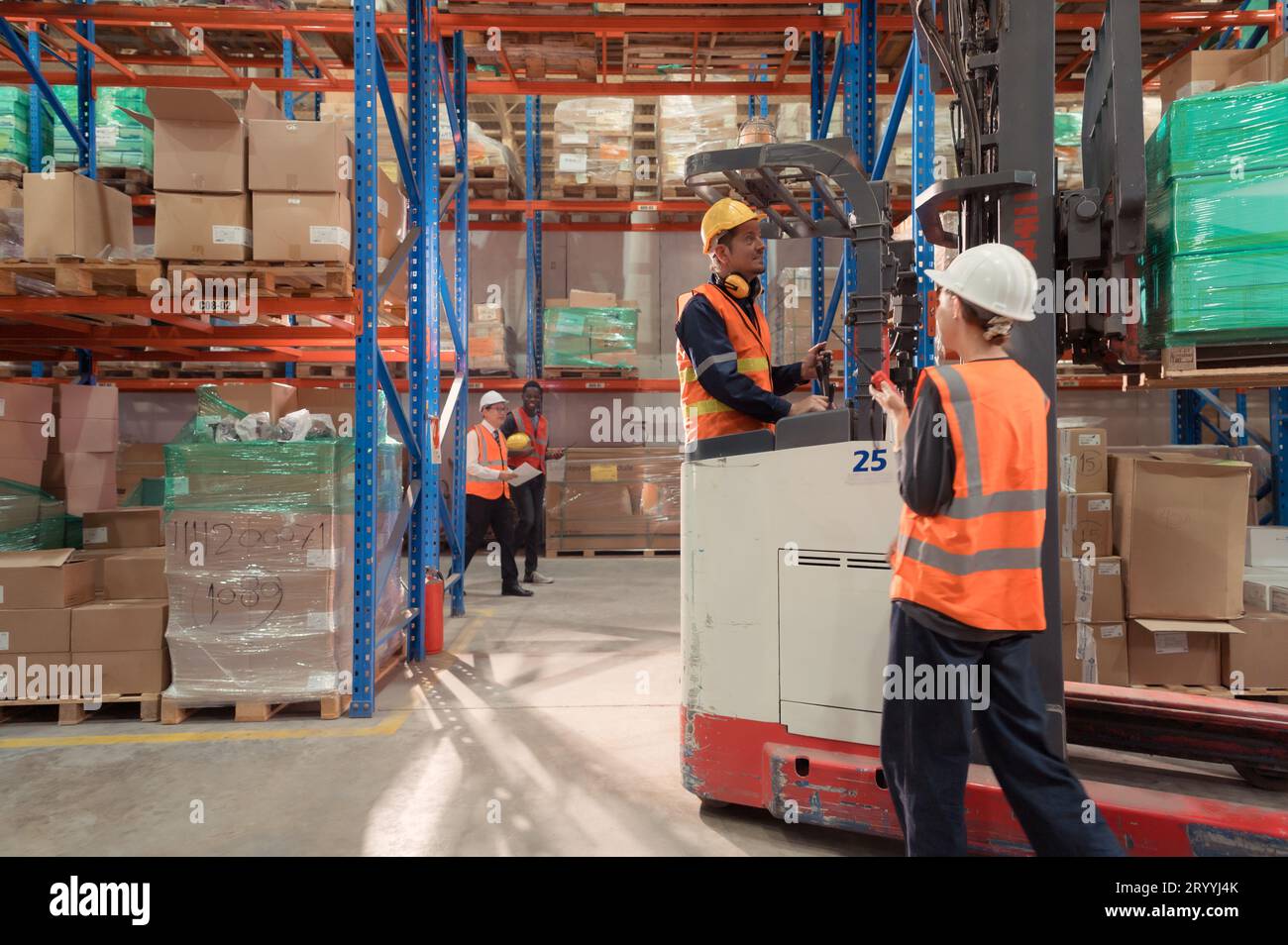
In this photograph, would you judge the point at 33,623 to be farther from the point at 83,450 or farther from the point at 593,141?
the point at 593,141

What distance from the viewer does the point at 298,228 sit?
436 cm

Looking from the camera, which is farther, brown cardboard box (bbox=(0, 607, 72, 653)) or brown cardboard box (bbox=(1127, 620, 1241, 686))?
brown cardboard box (bbox=(1127, 620, 1241, 686))

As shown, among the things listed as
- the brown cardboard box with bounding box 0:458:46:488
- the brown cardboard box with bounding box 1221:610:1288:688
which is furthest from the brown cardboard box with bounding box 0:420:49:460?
the brown cardboard box with bounding box 1221:610:1288:688

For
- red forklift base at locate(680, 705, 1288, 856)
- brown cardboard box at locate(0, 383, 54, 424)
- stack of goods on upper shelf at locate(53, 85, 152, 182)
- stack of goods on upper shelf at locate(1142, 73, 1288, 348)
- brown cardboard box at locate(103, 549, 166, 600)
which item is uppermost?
stack of goods on upper shelf at locate(53, 85, 152, 182)

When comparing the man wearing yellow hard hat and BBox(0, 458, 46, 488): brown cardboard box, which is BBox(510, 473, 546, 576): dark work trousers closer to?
BBox(0, 458, 46, 488): brown cardboard box

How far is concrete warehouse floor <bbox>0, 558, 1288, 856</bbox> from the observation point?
3.02 meters

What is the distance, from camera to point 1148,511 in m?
4.58

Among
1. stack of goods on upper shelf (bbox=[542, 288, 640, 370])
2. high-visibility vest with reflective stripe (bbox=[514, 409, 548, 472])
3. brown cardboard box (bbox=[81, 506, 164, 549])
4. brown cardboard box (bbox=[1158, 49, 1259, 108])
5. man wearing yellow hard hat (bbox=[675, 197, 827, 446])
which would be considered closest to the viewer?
man wearing yellow hard hat (bbox=[675, 197, 827, 446])

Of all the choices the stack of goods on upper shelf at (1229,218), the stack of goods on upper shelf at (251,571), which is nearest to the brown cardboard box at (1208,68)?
the stack of goods on upper shelf at (1229,218)

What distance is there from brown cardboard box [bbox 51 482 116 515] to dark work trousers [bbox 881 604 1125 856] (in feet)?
17.4

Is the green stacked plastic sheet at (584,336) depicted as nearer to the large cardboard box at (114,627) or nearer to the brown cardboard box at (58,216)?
the brown cardboard box at (58,216)
